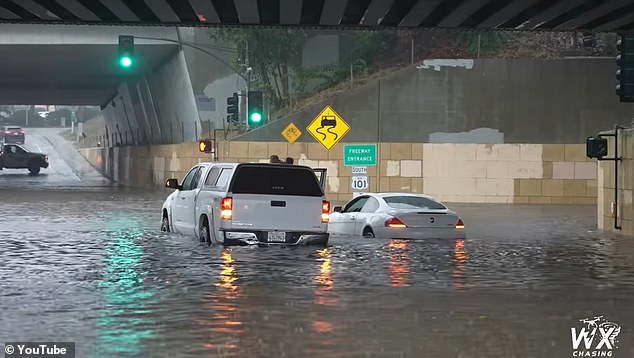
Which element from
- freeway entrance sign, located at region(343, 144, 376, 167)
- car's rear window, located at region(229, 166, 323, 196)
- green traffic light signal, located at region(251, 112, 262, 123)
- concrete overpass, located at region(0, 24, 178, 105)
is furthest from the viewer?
concrete overpass, located at region(0, 24, 178, 105)

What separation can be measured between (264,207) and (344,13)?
4200 millimetres

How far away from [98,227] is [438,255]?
11510mm

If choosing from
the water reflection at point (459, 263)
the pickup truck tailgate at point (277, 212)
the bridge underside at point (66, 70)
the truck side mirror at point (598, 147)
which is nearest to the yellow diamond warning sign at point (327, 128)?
the truck side mirror at point (598, 147)

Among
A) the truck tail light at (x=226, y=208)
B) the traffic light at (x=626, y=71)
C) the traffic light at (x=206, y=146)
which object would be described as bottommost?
the truck tail light at (x=226, y=208)

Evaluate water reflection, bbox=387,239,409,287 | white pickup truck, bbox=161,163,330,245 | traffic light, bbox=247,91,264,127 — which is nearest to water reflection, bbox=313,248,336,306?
water reflection, bbox=387,239,409,287

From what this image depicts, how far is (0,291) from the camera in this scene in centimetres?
1489

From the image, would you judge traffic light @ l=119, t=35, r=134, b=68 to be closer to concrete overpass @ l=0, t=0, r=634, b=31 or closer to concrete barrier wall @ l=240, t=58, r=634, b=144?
concrete barrier wall @ l=240, t=58, r=634, b=144

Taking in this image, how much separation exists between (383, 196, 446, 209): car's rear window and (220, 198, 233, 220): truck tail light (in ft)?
14.5

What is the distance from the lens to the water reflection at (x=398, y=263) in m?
16.7

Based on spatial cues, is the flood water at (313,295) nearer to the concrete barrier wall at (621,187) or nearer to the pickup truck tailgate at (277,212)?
the pickup truck tailgate at (277,212)

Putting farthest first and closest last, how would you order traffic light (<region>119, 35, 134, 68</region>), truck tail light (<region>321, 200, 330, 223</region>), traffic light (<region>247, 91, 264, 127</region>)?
traffic light (<region>247, 91, 264, 127</region>), traffic light (<region>119, 35, 134, 68</region>), truck tail light (<region>321, 200, 330, 223</region>)

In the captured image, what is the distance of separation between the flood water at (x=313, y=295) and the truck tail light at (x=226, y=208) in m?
0.66

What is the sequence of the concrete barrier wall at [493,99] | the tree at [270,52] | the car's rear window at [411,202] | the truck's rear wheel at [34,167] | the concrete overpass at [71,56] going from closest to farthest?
the car's rear window at [411,202] → the concrete barrier wall at [493,99] → the concrete overpass at [71,56] → the tree at [270,52] → the truck's rear wheel at [34,167]

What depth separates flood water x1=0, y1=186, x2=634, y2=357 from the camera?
10.8 metres
